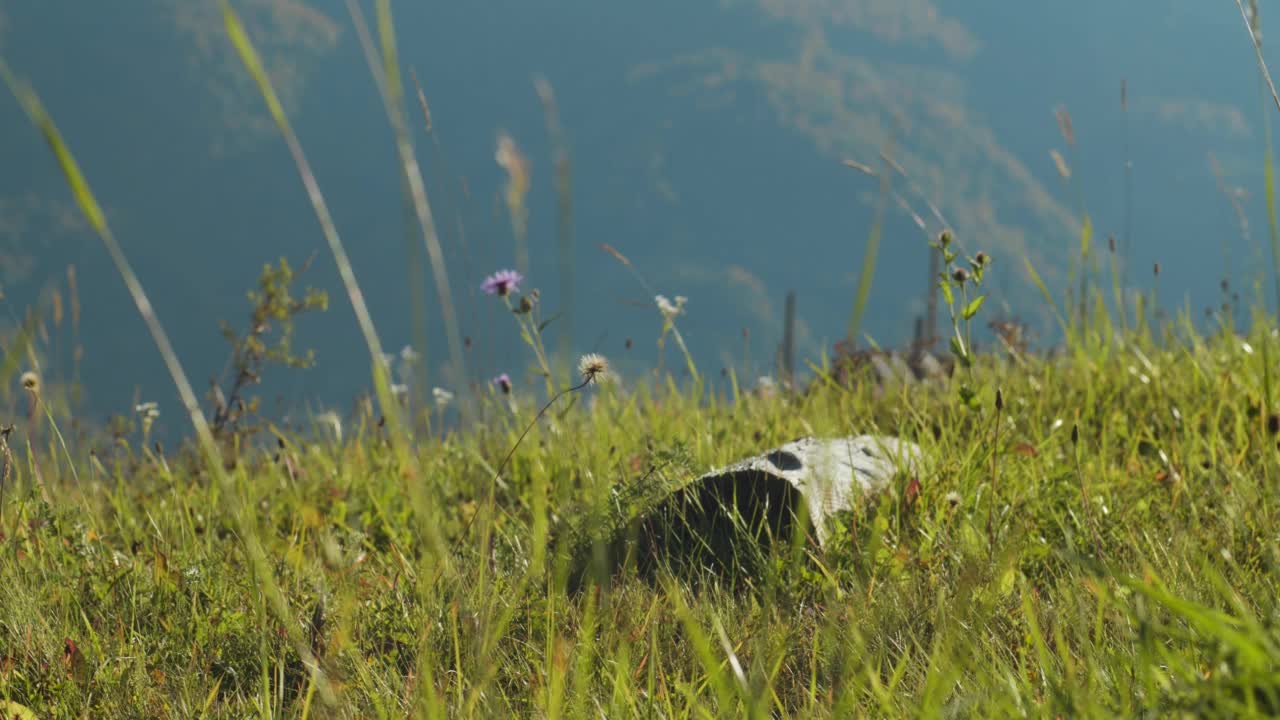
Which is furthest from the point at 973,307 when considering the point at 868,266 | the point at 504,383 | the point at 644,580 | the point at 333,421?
the point at 333,421

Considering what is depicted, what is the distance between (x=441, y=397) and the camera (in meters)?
4.76

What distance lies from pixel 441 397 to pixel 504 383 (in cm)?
103

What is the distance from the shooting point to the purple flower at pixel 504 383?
12.5ft

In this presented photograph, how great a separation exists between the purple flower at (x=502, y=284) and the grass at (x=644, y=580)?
16 centimetres

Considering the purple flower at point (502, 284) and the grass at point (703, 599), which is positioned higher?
the purple flower at point (502, 284)

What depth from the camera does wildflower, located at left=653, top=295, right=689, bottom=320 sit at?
11.7 ft

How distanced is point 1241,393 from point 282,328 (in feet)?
12.5

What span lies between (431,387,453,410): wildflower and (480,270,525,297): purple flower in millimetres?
1251

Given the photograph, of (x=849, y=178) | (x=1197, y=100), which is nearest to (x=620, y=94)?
(x=849, y=178)

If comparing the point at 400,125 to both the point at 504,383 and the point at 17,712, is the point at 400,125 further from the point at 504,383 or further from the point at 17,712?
the point at 504,383

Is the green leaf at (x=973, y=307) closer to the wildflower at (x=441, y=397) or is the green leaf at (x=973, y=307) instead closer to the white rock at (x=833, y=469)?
the white rock at (x=833, y=469)

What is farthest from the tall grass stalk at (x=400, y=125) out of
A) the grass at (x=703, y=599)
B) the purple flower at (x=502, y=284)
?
the purple flower at (x=502, y=284)

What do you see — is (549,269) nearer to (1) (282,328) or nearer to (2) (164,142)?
(2) (164,142)

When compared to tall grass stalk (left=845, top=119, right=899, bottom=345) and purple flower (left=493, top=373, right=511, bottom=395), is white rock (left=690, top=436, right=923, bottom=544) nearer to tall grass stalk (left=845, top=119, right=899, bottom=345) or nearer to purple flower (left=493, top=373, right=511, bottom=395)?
purple flower (left=493, top=373, right=511, bottom=395)
